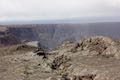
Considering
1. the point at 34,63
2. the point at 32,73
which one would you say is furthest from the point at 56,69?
the point at 32,73

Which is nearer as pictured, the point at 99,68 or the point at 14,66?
the point at 99,68

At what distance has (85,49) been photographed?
2726 inches

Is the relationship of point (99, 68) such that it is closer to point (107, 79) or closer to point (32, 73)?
point (107, 79)

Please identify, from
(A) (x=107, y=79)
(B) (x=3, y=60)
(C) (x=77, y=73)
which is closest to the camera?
(A) (x=107, y=79)

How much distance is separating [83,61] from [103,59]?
4.34 meters

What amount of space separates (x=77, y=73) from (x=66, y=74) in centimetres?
376

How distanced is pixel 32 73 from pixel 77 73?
813 centimetres

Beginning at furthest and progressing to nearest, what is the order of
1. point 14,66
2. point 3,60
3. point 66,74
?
point 3,60
point 14,66
point 66,74

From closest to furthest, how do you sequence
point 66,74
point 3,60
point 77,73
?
point 77,73
point 66,74
point 3,60

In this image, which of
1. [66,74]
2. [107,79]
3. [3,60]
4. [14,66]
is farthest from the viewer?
[3,60]

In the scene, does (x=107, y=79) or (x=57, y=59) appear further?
(x=57, y=59)

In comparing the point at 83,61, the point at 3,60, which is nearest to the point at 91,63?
the point at 83,61

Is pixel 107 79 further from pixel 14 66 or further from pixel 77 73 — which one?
pixel 14 66

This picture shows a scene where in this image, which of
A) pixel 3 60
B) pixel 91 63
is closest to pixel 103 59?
pixel 91 63
